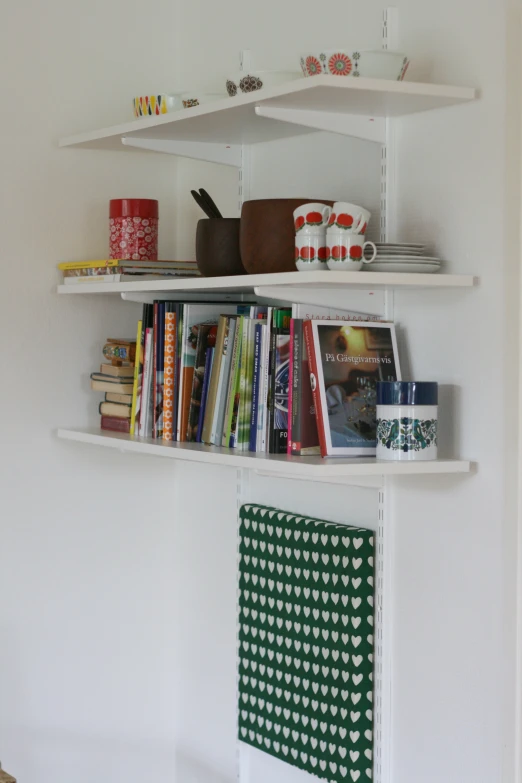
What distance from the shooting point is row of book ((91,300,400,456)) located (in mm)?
1624

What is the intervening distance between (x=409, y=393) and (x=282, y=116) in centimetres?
47

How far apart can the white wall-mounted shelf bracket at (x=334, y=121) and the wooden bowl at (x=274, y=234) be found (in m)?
0.12

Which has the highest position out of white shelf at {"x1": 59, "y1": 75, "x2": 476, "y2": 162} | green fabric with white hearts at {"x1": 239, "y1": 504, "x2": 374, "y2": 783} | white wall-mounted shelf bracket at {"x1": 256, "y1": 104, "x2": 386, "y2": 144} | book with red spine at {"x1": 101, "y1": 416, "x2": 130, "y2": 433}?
white shelf at {"x1": 59, "y1": 75, "x2": 476, "y2": 162}

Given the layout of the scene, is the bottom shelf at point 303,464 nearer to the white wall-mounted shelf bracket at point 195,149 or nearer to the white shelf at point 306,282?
the white shelf at point 306,282

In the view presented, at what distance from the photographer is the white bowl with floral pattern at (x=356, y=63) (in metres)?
1.52

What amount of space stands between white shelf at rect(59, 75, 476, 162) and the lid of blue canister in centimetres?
42

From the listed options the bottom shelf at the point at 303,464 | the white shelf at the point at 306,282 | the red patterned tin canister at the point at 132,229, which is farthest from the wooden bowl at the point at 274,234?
the red patterned tin canister at the point at 132,229

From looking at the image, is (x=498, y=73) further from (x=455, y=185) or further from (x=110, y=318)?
(x=110, y=318)

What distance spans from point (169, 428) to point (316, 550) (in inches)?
14.2

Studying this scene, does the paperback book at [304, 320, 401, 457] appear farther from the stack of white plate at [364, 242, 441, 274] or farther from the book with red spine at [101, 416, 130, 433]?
the book with red spine at [101, 416, 130, 433]

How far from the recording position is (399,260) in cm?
156

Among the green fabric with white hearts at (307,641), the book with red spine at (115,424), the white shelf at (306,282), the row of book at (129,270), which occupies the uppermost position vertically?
the row of book at (129,270)

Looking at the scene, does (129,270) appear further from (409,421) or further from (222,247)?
(409,421)

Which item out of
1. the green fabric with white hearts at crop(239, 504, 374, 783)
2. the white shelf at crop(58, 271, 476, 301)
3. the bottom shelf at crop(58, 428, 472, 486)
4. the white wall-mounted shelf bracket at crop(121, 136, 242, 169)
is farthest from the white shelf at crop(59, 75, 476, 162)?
the green fabric with white hearts at crop(239, 504, 374, 783)
